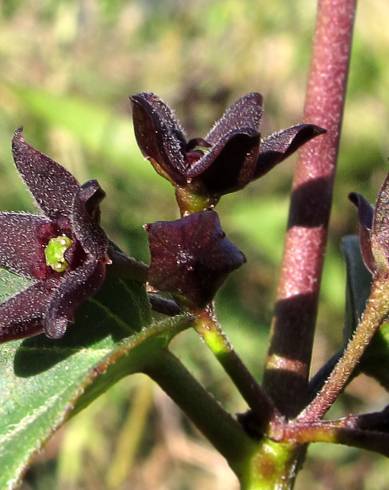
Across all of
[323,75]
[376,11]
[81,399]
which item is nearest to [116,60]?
[376,11]

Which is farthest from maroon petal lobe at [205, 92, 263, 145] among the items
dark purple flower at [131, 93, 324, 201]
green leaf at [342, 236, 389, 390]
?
green leaf at [342, 236, 389, 390]

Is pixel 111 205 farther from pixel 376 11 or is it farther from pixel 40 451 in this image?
pixel 40 451

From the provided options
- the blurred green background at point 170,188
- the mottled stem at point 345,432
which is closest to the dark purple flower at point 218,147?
the mottled stem at point 345,432

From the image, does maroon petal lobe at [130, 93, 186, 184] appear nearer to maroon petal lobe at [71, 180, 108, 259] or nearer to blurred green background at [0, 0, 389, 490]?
maroon petal lobe at [71, 180, 108, 259]

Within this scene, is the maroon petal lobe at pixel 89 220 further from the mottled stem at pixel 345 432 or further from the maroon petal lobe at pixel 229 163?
the mottled stem at pixel 345 432

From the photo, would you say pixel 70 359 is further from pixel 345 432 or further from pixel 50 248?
pixel 345 432

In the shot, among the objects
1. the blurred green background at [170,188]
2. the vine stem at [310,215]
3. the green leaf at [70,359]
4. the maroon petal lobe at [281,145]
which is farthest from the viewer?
the blurred green background at [170,188]
